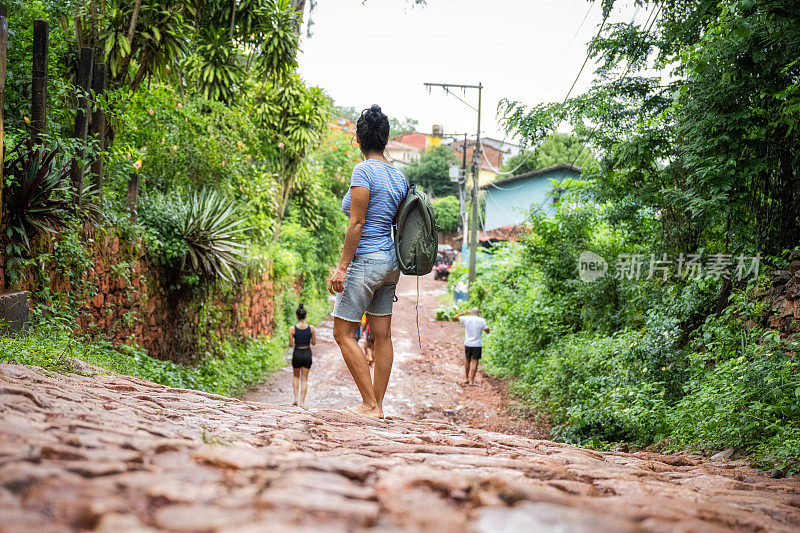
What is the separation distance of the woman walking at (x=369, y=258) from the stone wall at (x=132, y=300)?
2.85 m

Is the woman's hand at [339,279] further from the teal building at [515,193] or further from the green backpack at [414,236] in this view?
the teal building at [515,193]

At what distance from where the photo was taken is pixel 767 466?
13.1 feet

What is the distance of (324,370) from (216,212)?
435 centimetres

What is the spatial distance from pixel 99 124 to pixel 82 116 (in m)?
0.49

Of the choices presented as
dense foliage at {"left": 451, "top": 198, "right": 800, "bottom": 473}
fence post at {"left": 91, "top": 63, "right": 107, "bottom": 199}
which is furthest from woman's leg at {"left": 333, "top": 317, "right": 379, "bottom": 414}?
fence post at {"left": 91, "top": 63, "right": 107, "bottom": 199}

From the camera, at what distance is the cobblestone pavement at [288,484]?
1.65m

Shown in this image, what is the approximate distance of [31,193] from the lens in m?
5.10

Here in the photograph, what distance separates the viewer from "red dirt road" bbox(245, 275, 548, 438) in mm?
9289

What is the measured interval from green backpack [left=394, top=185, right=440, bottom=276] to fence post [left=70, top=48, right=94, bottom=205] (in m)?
3.63

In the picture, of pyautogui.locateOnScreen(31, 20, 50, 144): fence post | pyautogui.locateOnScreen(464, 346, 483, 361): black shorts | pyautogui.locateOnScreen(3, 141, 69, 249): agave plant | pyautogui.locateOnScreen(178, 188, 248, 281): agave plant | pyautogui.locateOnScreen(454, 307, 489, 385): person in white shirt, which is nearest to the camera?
pyautogui.locateOnScreen(3, 141, 69, 249): agave plant

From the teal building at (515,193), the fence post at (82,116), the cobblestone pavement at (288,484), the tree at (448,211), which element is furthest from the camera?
the tree at (448,211)

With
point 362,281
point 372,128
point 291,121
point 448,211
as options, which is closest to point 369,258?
point 362,281

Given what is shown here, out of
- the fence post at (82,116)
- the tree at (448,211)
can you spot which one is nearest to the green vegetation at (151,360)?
the fence post at (82,116)

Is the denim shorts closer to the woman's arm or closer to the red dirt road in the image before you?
the woman's arm
